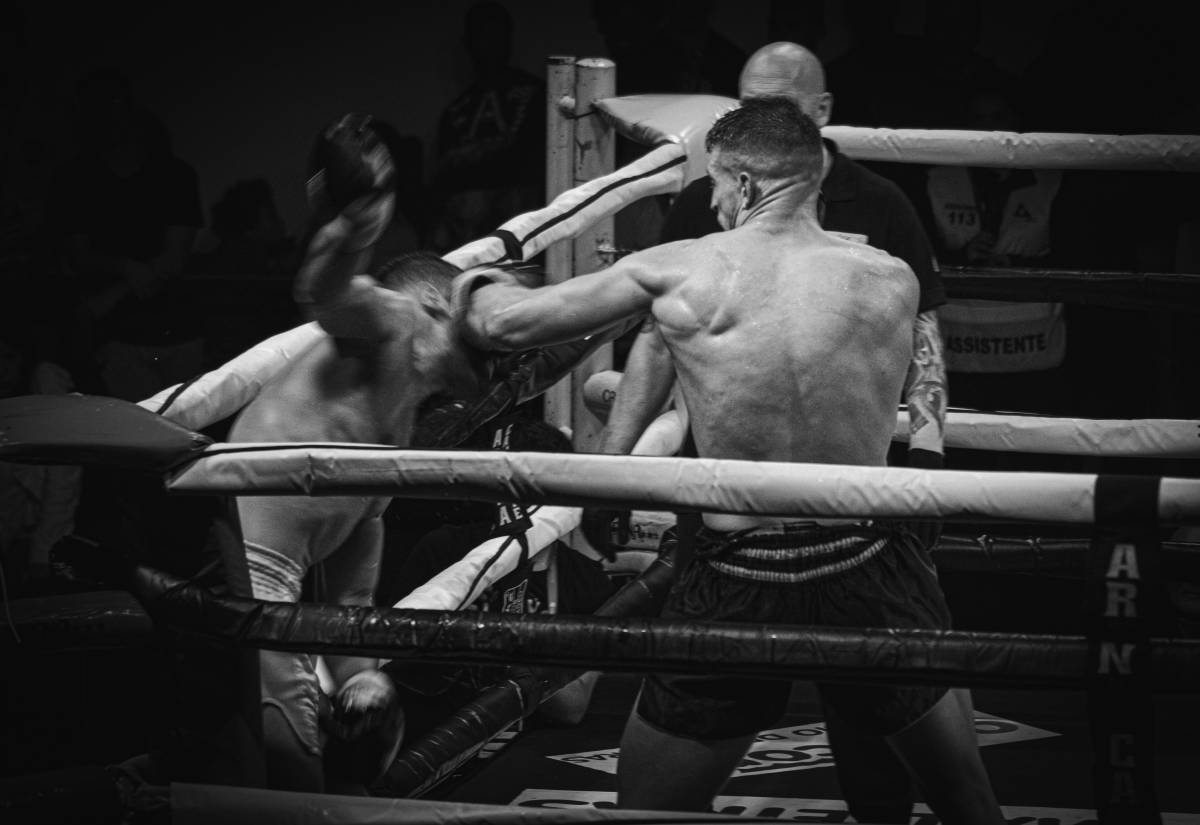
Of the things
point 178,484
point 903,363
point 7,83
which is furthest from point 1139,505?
point 7,83

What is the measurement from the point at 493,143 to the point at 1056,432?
2.12 meters

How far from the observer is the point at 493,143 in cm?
449

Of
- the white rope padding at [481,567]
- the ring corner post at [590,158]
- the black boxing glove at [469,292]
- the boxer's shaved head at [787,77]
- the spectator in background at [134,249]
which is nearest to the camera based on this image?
the black boxing glove at [469,292]

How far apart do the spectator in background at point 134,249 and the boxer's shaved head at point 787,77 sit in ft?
8.45

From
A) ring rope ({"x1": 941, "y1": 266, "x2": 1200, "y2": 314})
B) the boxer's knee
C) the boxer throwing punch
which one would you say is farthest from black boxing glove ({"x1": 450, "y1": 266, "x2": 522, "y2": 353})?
ring rope ({"x1": 941, "y1": 266, "x2": 1200, "y2": 314})

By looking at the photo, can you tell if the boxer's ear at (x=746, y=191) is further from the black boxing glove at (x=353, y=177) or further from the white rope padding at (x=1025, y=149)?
the white rope padding at (x=1025, y=149)

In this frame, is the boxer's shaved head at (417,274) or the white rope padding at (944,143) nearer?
the boxer's shaved head at (417,274)

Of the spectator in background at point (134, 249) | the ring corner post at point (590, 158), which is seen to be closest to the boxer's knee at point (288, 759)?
the ring corner post at point (590, 158)

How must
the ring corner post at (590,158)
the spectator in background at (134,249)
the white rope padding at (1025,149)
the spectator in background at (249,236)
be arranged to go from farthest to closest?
the spectator in background at (249,236), the spectator in background at (134,249), the ring corner post at (590,158), the white rope padding at (1025,149)

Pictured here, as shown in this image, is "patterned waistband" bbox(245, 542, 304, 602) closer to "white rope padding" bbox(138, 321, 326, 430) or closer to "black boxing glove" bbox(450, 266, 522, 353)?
"white rope padding" bbox(138, 321, 326, 430)

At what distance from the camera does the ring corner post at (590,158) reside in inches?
127

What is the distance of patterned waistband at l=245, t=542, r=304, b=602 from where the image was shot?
Answer: 2.34 m

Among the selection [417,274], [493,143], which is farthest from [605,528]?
[493,143]

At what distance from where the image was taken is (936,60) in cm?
411
